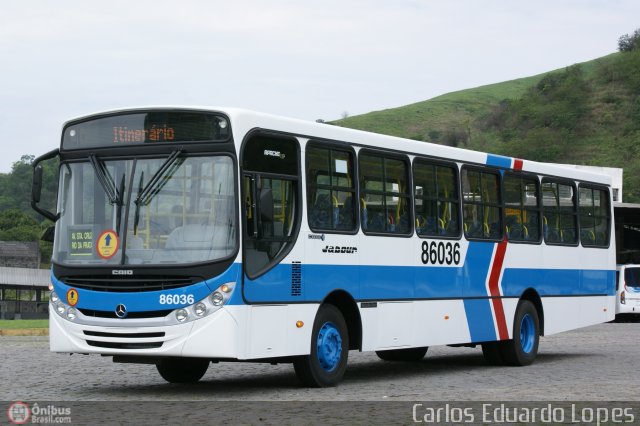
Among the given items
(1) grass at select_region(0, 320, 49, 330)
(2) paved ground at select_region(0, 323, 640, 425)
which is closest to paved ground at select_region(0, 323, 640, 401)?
(2) paved ground at select_region(0, 323, 640, 425)

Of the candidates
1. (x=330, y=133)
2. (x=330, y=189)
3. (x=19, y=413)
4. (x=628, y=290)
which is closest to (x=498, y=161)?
(x=330, y=133)

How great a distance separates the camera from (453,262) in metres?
17.2

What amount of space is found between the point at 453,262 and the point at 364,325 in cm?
269

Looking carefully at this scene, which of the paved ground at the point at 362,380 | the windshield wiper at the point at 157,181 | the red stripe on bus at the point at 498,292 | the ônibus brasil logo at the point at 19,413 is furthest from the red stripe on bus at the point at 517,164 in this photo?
the ônibus brasil logo at the point at 19,413

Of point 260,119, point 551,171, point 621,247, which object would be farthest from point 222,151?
point 621,247

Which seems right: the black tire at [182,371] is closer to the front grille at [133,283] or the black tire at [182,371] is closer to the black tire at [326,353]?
the black tire at [326,353]

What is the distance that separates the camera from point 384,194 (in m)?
15.7

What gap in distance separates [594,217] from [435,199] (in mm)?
5893

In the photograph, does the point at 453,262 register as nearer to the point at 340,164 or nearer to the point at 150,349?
the point at 340,164

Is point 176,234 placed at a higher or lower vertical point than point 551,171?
lower

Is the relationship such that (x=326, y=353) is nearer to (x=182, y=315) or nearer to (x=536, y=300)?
(x=182, y=315)

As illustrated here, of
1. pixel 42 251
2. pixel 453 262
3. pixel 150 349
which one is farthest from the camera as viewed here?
pixel 42 251

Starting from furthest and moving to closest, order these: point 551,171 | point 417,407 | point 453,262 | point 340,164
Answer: point 551,171 < point 453,262 < point 340,164 < point 417,407

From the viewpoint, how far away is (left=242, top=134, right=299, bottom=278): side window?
13125 mm
